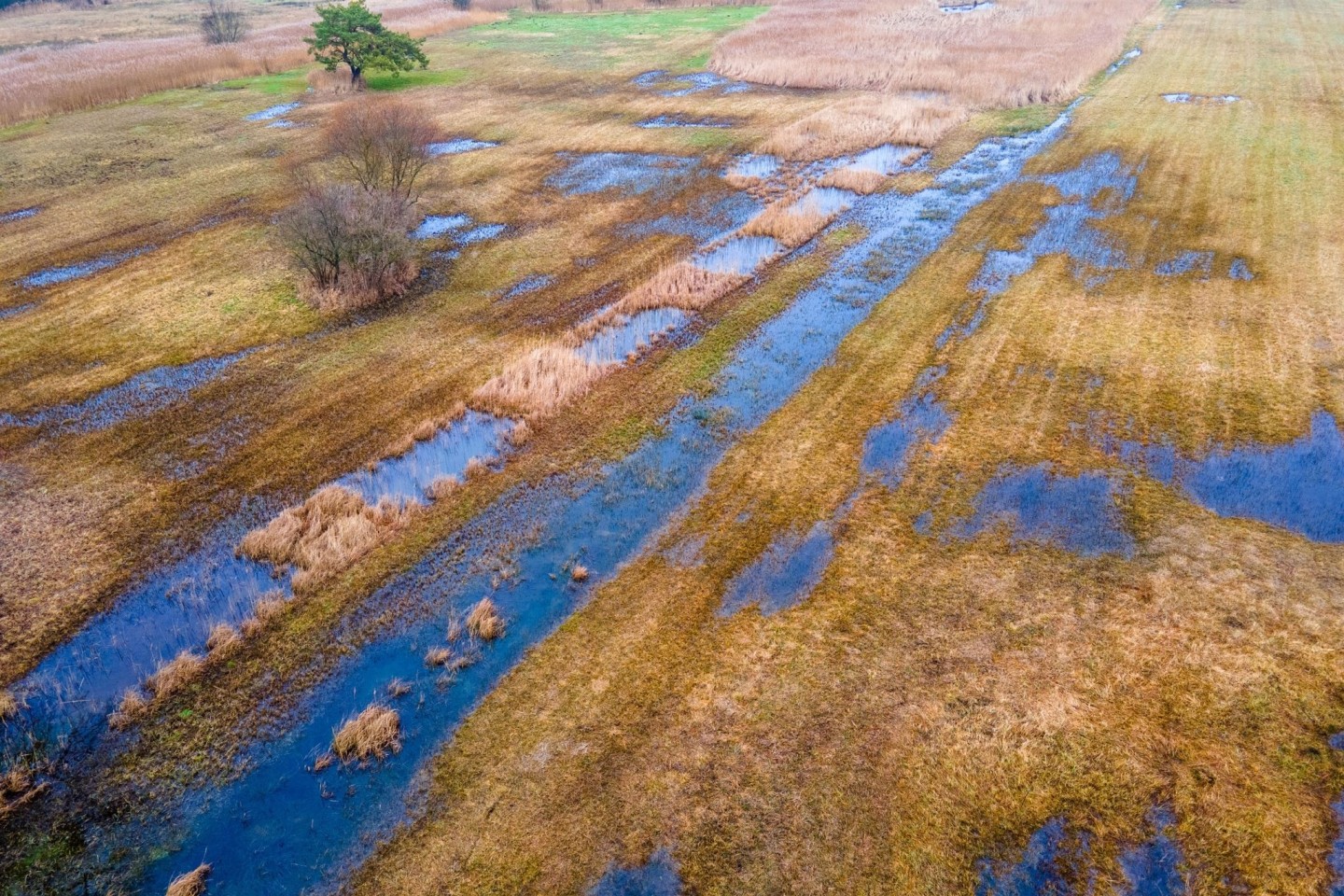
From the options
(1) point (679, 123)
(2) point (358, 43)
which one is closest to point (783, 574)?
(1) point (679, 123)

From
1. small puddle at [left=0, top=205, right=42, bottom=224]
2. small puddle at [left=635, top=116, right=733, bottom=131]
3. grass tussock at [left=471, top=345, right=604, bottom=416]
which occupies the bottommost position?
grass tussock at [left=471, top=345, right=604, bottom=416]

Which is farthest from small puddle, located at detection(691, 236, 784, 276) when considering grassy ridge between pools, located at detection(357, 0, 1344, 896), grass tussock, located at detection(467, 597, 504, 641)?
grass tussock, located at detection(467, 597, 504, 641)

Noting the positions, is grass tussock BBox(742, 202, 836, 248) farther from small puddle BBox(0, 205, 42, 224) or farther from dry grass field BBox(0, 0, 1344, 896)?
small puddle BBox(0, 205, 42, 224)

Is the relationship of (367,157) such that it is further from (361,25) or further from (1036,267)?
(361,25)

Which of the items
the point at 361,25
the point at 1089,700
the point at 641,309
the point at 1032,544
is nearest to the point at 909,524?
the point at 1032,544

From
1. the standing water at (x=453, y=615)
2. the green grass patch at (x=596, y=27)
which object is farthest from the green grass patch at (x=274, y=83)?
the standing water at (x=453, y=615)

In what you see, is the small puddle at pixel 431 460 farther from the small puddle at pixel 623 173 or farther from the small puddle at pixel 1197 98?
the small puddle at pixel 1197 98
